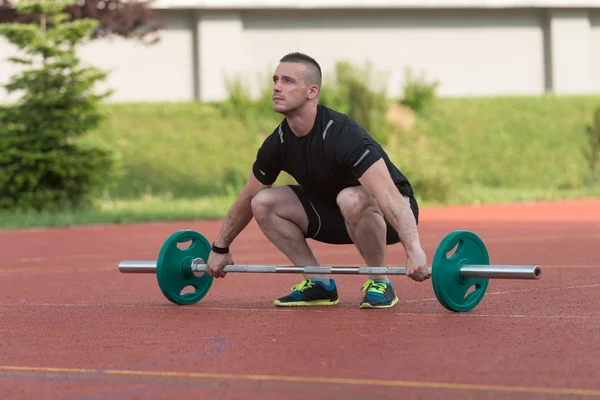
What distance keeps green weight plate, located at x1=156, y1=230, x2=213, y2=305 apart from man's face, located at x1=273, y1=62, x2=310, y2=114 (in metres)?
1.27

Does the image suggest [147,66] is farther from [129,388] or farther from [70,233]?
[129,388]

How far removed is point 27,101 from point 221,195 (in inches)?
197

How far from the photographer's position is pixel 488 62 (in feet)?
114

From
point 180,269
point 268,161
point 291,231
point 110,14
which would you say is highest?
point 110,14

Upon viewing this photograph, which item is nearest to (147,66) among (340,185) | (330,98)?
(330,98)

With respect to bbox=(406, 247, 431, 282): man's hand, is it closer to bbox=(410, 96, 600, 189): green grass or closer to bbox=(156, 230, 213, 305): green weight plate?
bbox=(156, 230, 213, 305): green weight plate

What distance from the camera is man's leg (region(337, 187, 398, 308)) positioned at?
695 centimetres

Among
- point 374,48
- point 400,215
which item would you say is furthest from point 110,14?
point 400,215

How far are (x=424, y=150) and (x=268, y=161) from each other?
55.9 ft

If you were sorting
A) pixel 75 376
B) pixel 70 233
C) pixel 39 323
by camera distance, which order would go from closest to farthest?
1. pixel 75 376
2. pixel 39 323
3. pixel 70 233

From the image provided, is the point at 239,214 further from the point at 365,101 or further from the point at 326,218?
the point at 365,101

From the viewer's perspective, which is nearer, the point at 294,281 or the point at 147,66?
the point at 294,281

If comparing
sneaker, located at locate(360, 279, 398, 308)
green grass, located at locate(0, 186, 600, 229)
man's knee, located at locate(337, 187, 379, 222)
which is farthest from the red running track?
green grass, located at locate(0, 186, 600, 229)

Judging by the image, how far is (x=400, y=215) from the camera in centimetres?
672
